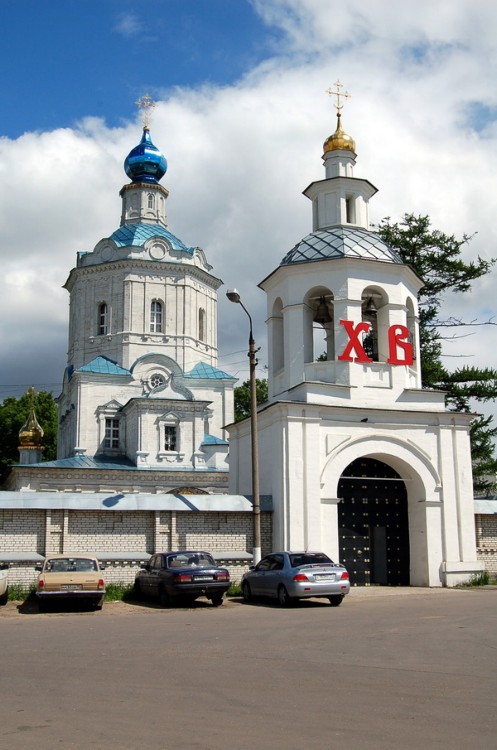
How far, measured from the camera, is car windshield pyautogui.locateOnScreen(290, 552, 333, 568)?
17.4 metres

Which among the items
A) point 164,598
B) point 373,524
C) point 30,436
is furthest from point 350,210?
point 30,436

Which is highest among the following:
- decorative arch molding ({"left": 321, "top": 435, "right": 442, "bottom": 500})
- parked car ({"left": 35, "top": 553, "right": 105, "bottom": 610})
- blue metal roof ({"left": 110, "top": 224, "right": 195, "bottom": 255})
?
blue metal roof ({"left": 110, "top": 224, "right": 195, "bottom": 255})

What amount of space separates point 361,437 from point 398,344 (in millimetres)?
2871

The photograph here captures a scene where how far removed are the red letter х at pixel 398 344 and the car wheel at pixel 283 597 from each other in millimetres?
7903

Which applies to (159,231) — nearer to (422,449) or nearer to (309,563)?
(422,449)

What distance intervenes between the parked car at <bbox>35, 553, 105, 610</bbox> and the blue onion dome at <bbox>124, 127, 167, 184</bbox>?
117 feet

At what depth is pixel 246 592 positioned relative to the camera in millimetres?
18812

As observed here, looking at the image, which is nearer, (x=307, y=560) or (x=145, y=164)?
(x=307, y=560)

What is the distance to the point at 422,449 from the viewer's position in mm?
22297

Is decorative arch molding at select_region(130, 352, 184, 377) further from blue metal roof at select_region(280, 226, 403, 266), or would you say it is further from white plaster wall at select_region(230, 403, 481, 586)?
white plaster wall at select_region(230, 403, 481, 586)

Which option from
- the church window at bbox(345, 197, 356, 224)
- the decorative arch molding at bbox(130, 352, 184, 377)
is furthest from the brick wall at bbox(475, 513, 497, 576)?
the decorative arch molding at bbox(130, 352, 184, 377)

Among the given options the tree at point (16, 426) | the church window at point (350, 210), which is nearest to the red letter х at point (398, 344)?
the church window at point (350, 210)

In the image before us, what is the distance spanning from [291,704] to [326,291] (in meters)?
17.5

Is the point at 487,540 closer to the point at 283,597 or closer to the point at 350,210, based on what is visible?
the point at 283,597
